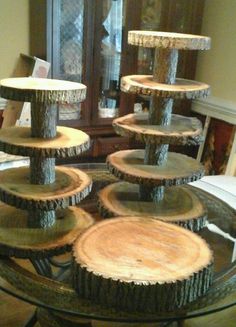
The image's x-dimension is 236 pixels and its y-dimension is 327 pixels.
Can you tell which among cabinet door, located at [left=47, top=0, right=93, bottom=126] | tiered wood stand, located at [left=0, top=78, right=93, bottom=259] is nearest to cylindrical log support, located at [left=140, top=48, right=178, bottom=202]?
tiered wood stand, located at [left=0, top=78, right=93, bottom=259]

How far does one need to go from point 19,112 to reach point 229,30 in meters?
1.43

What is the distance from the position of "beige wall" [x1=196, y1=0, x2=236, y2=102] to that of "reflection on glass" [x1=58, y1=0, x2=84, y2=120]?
0.93 m

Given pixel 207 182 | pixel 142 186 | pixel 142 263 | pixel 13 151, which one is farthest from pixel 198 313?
pixel 207 182

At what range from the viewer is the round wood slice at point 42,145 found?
1127mm

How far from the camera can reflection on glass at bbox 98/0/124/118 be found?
237 cm

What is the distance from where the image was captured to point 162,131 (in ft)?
4.33

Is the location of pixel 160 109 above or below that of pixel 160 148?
above

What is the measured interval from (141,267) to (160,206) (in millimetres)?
442

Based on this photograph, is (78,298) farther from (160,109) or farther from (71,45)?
(71,45)

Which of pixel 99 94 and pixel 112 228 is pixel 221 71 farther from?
pixel 112 228

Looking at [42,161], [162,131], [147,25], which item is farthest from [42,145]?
[147,25]

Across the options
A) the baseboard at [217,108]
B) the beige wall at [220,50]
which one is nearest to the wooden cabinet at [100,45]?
the beige wall at [220,50]

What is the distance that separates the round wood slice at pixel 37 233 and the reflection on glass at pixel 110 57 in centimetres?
131

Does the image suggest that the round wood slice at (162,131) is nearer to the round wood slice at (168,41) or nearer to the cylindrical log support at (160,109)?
the cylindrical log support at (160,109)
